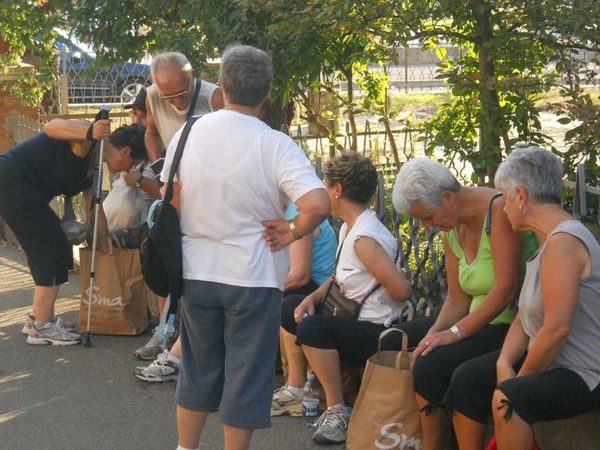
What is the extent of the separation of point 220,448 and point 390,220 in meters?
1.81

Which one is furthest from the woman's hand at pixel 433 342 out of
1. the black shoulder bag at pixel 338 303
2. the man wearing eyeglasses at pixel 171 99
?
the man wearing eyeglasses at pixel 171 99

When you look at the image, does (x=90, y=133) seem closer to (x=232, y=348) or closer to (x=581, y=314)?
(x=232, y=348)

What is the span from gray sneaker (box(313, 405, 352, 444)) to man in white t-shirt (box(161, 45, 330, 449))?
0.80 m

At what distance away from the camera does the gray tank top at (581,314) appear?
12.7ft

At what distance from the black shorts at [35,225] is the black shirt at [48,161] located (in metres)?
0.05

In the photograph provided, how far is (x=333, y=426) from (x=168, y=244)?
140 cm

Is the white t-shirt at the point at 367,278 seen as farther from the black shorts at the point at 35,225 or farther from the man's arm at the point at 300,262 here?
the black shorts at the point at 35,225

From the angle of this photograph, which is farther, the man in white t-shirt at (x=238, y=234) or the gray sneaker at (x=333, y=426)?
the gray sneaker at (x=333, y=426)

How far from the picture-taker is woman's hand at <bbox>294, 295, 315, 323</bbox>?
529 cm

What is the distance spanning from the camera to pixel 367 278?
5.12 metres

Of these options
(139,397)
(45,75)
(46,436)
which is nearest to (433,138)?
(139,397)

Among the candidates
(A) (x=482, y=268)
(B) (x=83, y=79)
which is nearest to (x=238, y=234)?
(A) (x=482, y=268)

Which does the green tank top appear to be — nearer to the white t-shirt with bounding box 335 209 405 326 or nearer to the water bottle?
the white t-shirt with bounding box 335 209 405 326

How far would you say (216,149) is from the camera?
405 cm
